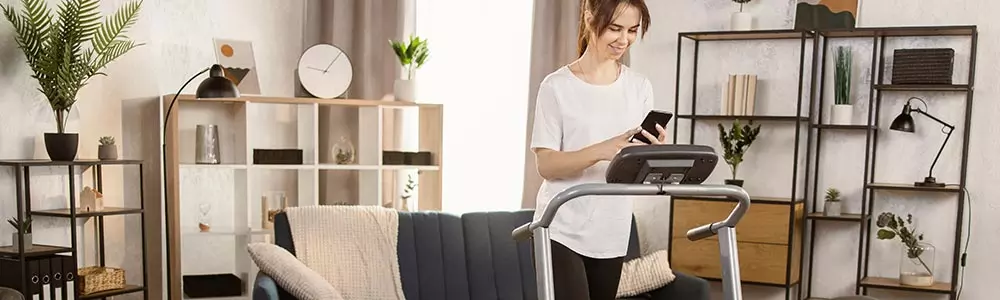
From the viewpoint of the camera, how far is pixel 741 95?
170 inches

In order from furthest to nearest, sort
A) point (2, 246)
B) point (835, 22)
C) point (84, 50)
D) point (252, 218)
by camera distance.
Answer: point (252, 218)
point (835, 22)
point (84, 50)
point (2, 246)

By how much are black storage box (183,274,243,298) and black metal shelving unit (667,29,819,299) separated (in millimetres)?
2145

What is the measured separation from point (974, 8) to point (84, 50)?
13.3ft

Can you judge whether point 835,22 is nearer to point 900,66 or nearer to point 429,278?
point 900,66

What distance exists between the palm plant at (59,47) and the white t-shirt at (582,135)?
2356 millimetres

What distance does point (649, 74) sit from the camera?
477 cm

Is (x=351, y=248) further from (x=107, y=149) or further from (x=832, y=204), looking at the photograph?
(x=832, y=204)

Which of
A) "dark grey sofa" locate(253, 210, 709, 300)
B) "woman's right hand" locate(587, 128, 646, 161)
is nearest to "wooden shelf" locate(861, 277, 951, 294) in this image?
"dark grey sofa" locate(253, 210, 709, 300)

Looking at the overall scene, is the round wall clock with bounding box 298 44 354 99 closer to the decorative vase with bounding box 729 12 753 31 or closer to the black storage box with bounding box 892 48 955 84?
the decorative vase with bounding box 729 12 753 31

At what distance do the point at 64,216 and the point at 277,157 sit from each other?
40.4 inches

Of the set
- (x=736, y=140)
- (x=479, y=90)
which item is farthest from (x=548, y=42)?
(x=736, y=140)

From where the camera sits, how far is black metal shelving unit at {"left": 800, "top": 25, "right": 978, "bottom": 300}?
157 inches

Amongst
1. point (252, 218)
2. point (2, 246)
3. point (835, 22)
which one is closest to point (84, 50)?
point (2, 246)

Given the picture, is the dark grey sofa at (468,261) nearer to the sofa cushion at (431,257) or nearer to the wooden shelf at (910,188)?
the sofa cushion at (431,257)
